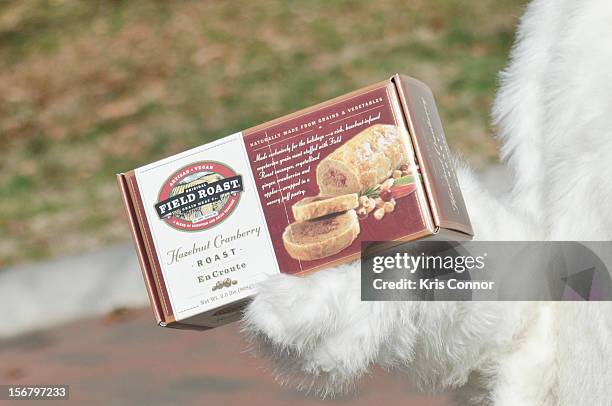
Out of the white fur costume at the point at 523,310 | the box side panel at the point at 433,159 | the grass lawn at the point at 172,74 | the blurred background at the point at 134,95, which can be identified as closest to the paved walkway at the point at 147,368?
the blurred background at the point at 134,95

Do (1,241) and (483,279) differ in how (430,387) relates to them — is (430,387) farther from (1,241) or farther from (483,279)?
(1,241)

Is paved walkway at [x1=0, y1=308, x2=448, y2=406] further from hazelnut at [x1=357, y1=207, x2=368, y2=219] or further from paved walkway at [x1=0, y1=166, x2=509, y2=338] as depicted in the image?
hazelnut at [x1=357, y1=207, x2=368, y2=219]

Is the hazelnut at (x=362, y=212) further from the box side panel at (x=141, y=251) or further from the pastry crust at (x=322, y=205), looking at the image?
the box side panel at (x=141, y=251)

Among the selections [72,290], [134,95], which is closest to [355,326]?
[72,290]

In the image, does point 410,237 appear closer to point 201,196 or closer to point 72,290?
point 201,196

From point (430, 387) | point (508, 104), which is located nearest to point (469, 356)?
point (430, 387)

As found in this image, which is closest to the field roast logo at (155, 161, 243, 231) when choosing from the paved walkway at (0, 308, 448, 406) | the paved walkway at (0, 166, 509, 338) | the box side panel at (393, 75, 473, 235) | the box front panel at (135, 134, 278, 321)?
the box front panel at (135, 134, 278, 321)
